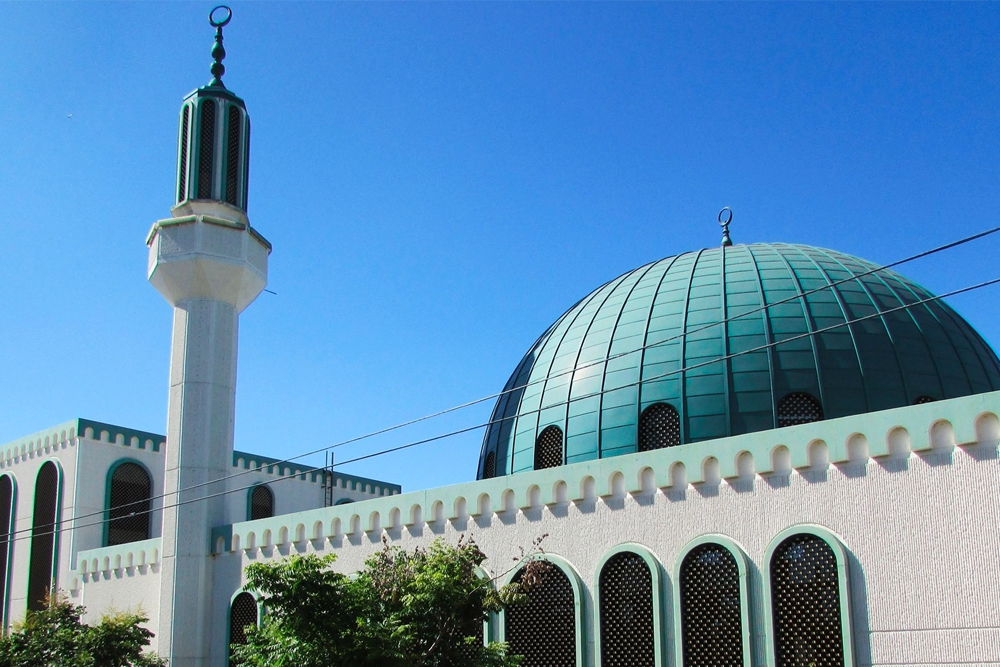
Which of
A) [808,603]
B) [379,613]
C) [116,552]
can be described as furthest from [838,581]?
[116,552]

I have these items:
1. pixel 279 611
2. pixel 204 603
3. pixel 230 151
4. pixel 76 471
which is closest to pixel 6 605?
pixel 76 471

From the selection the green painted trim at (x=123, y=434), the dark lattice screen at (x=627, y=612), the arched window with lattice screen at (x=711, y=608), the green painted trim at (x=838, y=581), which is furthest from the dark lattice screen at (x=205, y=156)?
the green painted trim at (x=838, y=581)

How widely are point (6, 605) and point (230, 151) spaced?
42.2 feet

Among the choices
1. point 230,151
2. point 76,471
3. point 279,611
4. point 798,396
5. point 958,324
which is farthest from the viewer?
point 76,471

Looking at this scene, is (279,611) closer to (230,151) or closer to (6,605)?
(230,151)

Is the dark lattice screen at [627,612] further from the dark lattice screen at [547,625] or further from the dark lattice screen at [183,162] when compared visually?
the dark lattice screen at [183,162]

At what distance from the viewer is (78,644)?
18922mm

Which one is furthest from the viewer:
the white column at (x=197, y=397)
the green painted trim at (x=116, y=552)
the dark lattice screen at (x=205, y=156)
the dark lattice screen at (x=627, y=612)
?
the dark lattice screen at (x=205, y=156)

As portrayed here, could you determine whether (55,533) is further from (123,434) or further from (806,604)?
(806,604)

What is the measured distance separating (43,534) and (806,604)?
19.6 metres

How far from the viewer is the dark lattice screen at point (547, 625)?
1541cm

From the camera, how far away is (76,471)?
2538cm

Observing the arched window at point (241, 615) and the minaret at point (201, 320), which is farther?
the minaret at point (201, 320)

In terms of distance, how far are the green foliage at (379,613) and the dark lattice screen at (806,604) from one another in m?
3.20
